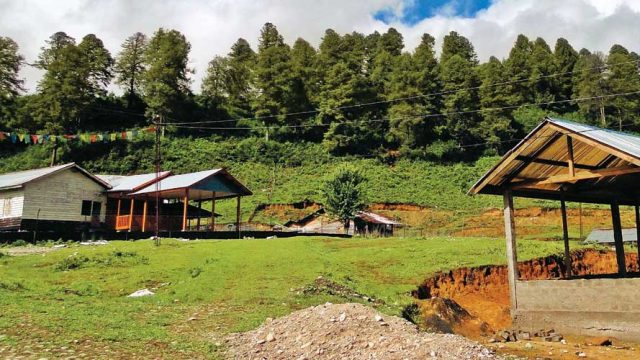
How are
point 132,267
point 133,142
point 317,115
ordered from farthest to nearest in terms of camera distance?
point 317,115, point 133,142, point 132,267

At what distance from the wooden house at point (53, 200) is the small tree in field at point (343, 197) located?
19.6m

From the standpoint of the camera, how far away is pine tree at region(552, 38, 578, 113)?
3780 inches

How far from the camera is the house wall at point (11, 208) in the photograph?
122ft

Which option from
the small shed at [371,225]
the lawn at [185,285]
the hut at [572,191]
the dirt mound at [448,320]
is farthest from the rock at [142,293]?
the small shed at [371,225]

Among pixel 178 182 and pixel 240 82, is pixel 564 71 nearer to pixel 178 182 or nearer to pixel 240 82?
pixel 240 82

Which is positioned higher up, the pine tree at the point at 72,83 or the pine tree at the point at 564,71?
the pine tree at the point at 564,71

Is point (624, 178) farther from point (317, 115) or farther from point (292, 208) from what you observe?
point (317, 115)

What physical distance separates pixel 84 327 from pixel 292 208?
49.0 m

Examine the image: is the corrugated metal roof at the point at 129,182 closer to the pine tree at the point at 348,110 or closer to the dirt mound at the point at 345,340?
the dirt mound at the point at 345,340

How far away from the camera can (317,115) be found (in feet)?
275

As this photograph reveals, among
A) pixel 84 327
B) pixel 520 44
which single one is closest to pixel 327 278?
pixel 84 327

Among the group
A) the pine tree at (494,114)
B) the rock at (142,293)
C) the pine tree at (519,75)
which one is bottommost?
the rock at (142,293)

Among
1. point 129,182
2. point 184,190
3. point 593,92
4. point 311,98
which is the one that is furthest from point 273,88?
point 593,92

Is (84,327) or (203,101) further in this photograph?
(203,101)
